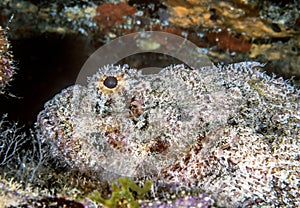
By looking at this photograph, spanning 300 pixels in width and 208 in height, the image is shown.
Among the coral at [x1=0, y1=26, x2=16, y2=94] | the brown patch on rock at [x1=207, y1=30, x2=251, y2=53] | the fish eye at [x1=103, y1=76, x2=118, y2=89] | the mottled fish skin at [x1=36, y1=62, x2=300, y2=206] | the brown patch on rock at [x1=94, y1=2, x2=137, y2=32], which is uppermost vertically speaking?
the brown patch on rock at [x1=94, y1=2, x2=137, y2=32]

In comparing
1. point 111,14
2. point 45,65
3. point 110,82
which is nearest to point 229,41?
point 111,14

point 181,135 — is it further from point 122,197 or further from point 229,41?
point 229,41

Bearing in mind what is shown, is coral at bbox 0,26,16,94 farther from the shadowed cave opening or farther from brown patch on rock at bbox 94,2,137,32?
brown patch on rock at bbox 94,2,137,32

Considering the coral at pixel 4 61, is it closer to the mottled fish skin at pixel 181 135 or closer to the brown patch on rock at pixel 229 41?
the mottled fish skin at pixel 181 135

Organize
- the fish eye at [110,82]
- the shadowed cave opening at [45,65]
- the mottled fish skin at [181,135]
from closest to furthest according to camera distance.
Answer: the mottled fish skin at [181,135]
the fish eye at [110,82]
the shadowed cave opening at [45,65]

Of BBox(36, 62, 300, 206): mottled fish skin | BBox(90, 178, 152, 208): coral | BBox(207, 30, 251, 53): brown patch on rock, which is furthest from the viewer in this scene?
BBox(207, 30, 251, 53): brown patch on rock

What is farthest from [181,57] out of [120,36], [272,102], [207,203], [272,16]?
[207,203]

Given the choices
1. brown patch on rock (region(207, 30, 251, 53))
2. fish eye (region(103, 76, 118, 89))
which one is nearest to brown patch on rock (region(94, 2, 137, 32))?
brown patch on rock (region(207, 30, 251, 53))

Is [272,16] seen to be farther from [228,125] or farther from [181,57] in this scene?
[228,125]

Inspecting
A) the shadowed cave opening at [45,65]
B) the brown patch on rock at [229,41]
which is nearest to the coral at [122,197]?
the shadowed cave opening at [45,65]
